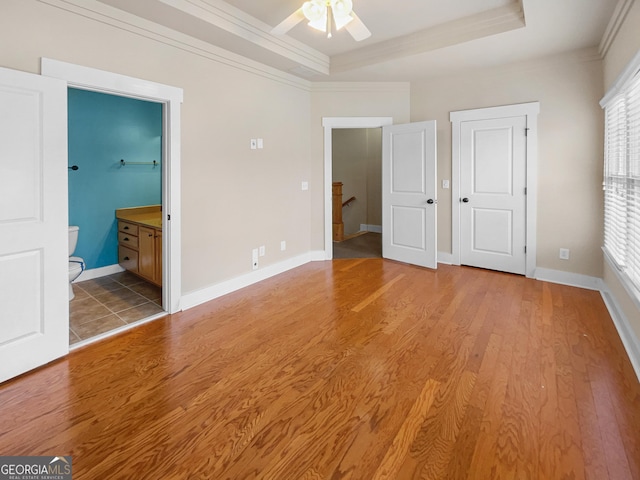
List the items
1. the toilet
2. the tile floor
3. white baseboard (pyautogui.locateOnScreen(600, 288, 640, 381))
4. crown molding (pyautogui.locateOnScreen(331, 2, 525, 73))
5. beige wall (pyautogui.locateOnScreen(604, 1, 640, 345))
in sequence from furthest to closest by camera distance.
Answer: the toilet → crown molding (pyautogui.locateOnScreen(331, 2, 525, 73)) → the tile floor → beige wall (pyautogui.locateOnScreen(604, 1, 640, 345)) → white baseboard (pyautogui.locateOnScreen(600, 288, 640, 381))

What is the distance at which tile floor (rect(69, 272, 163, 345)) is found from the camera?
295 cm

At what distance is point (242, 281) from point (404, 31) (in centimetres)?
328

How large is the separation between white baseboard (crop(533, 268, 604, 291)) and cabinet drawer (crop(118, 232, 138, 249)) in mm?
4910

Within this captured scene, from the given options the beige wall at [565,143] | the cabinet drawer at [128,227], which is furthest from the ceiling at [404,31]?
the cabinet drawer at [128,227]

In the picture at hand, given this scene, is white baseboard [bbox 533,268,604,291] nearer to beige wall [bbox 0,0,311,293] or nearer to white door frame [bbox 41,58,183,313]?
beige wall [bbox 0,0,311,293]

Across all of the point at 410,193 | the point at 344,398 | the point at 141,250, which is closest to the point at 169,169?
the point at 141,250

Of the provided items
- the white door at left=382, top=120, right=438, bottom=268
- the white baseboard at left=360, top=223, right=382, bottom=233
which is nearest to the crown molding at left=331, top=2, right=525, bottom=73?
the white door at left=382, top=120, right=438, bottom=268

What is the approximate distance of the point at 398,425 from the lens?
174 centimetres

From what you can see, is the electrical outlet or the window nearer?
the window

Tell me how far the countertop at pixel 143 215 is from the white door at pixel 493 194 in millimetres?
3927

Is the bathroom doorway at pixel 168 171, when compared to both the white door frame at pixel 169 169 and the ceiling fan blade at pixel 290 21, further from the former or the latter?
the ceiling fan blade at pixel 290 21

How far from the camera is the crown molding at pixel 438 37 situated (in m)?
3.17

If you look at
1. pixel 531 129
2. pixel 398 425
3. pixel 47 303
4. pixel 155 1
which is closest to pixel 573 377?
pixel 398 425

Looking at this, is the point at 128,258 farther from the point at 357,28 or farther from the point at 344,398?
the point at 357,28
